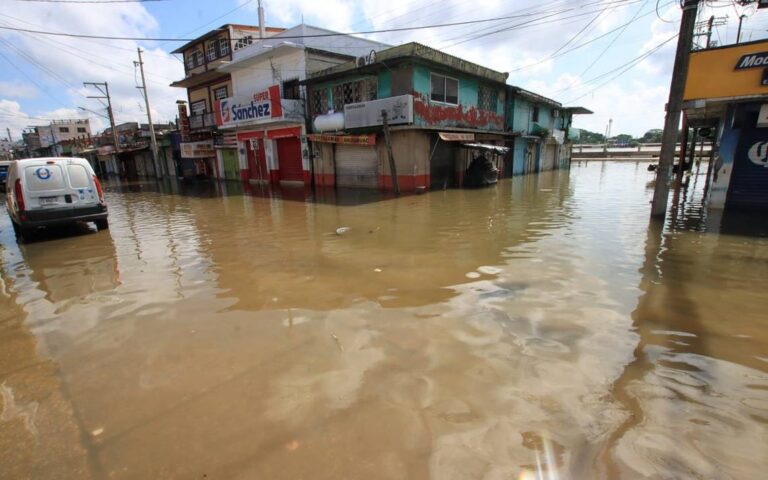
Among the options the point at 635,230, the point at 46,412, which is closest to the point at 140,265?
the point at 46,412

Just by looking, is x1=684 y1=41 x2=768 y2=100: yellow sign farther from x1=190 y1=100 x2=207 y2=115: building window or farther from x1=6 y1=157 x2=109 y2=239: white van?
x1=190 y1=100 x2=207 y2=115: building window

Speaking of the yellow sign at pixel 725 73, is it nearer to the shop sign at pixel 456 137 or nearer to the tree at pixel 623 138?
the shop sign at pixel 456 137

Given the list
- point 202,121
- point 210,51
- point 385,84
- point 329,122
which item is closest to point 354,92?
point 329,122

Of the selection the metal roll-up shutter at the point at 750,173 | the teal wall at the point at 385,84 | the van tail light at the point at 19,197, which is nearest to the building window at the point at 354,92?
the teal wall at the point at 385,84

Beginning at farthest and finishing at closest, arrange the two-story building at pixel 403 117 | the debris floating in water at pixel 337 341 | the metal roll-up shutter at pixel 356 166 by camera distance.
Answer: the metal roll-up shutter at pixel 356 166 < the two-story building at pixel 403 117 < the debris floating in water at pixel 337 341

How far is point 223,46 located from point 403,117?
22.1 m

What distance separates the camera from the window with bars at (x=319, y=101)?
20875 millimetres

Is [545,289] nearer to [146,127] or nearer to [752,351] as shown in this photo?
[752,351]

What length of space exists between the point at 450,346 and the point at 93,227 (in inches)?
466

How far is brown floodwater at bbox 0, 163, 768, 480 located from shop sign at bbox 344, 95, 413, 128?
33.2 feet

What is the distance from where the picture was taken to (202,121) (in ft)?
98.7

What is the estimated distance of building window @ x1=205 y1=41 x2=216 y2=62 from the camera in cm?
3104

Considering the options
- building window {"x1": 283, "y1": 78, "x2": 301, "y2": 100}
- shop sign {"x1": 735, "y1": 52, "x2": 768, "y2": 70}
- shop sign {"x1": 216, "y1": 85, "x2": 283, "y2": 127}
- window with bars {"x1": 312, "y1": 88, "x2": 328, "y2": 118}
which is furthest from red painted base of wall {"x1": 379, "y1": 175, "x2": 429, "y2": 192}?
shop sign {"x1": 735, "y1": 52, "x2": 768, "y2": 70}

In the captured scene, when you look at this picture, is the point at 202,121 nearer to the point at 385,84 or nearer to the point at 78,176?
the point at 385,84
